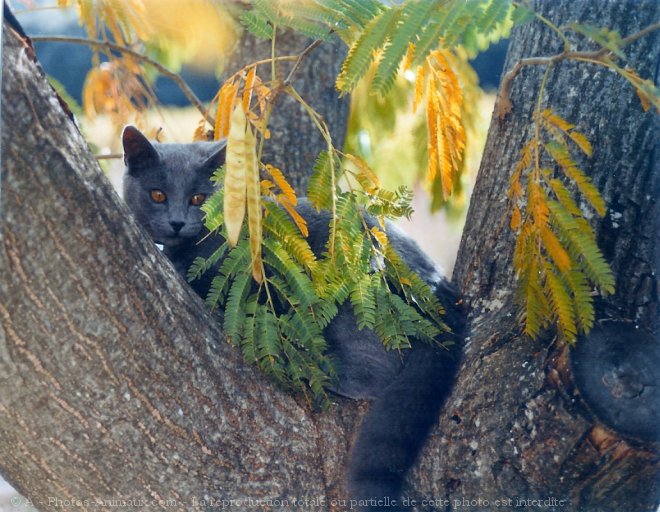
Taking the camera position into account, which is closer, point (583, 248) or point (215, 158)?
point (583, 248)

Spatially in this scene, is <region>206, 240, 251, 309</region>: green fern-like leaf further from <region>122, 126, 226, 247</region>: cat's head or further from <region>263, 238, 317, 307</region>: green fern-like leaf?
<region>122, 126, 226, 247</region>: cat's head

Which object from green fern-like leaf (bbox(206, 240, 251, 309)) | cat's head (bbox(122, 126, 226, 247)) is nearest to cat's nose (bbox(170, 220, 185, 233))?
cat's head (bbox(122, 126, 226, 247))

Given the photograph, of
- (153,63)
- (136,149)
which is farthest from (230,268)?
(153,63)

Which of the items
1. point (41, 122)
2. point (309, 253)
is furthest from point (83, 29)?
point (309, 253)

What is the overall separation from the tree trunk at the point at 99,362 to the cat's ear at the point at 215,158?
0.59 metres

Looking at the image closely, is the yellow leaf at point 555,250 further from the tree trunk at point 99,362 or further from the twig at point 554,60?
the tree trunk at point 99,362

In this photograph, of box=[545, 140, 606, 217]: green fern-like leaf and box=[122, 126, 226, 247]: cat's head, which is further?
box=[122, 126, 226, 247]: cat's head

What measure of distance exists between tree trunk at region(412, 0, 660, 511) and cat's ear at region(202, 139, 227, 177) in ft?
2.29

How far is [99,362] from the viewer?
1.32 meters

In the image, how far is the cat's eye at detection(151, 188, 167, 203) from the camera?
209 cm

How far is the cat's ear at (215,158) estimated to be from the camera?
2018mm

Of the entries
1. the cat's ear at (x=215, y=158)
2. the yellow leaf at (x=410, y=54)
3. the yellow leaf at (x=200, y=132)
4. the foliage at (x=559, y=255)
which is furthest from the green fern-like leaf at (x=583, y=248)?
the yellow leaf at (x=200, y=132)

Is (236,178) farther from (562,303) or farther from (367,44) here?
(562,303)

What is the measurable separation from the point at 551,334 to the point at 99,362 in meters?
0.91
